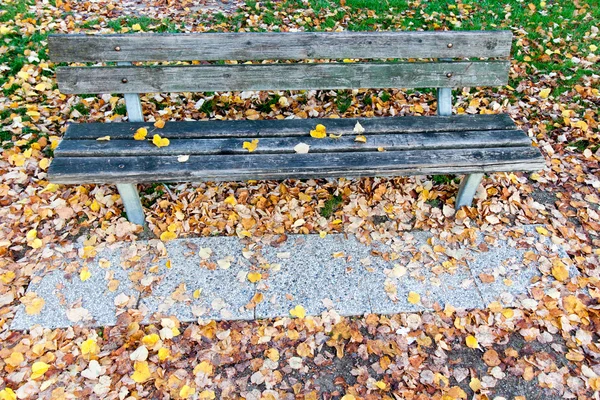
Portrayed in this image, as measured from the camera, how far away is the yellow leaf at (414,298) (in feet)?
8.23

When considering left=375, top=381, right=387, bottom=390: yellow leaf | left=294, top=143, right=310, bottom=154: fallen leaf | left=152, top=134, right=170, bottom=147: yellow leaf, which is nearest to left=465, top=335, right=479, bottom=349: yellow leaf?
left=375, top=381, right=387, bottom=390: yellow leaf

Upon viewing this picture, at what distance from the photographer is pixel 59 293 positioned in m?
2.53

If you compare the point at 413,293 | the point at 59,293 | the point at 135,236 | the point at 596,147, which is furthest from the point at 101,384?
the point at 596,147

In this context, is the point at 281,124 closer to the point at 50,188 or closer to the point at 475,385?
the point at 50,188

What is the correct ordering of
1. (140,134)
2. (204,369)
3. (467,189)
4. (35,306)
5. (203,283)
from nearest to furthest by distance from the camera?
(204,369), (35,306), (203,283), (140,134), (467,189)

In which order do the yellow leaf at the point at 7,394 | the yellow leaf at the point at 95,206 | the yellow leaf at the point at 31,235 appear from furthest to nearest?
1. the yellow leaf at the point at 95,206
2. the yellow leaf at the point at 31,235
3. the yellow leaf at the point at 7,394

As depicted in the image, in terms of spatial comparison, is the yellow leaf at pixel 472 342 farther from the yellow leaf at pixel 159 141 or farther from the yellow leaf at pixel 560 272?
the yellow leaf at pixel 159 141

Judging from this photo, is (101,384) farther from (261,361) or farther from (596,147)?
(596,147)

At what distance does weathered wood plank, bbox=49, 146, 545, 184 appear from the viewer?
8.09 feet

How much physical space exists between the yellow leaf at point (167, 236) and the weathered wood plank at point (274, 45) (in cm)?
100

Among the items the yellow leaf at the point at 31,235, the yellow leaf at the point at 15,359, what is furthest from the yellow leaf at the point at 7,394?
the yellow leaf at the point at 31,235

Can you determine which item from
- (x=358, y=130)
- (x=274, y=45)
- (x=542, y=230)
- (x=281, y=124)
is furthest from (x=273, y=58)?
(x=542, y=230)

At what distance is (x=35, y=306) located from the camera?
246 centimetres

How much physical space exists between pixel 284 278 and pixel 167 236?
0.76m
